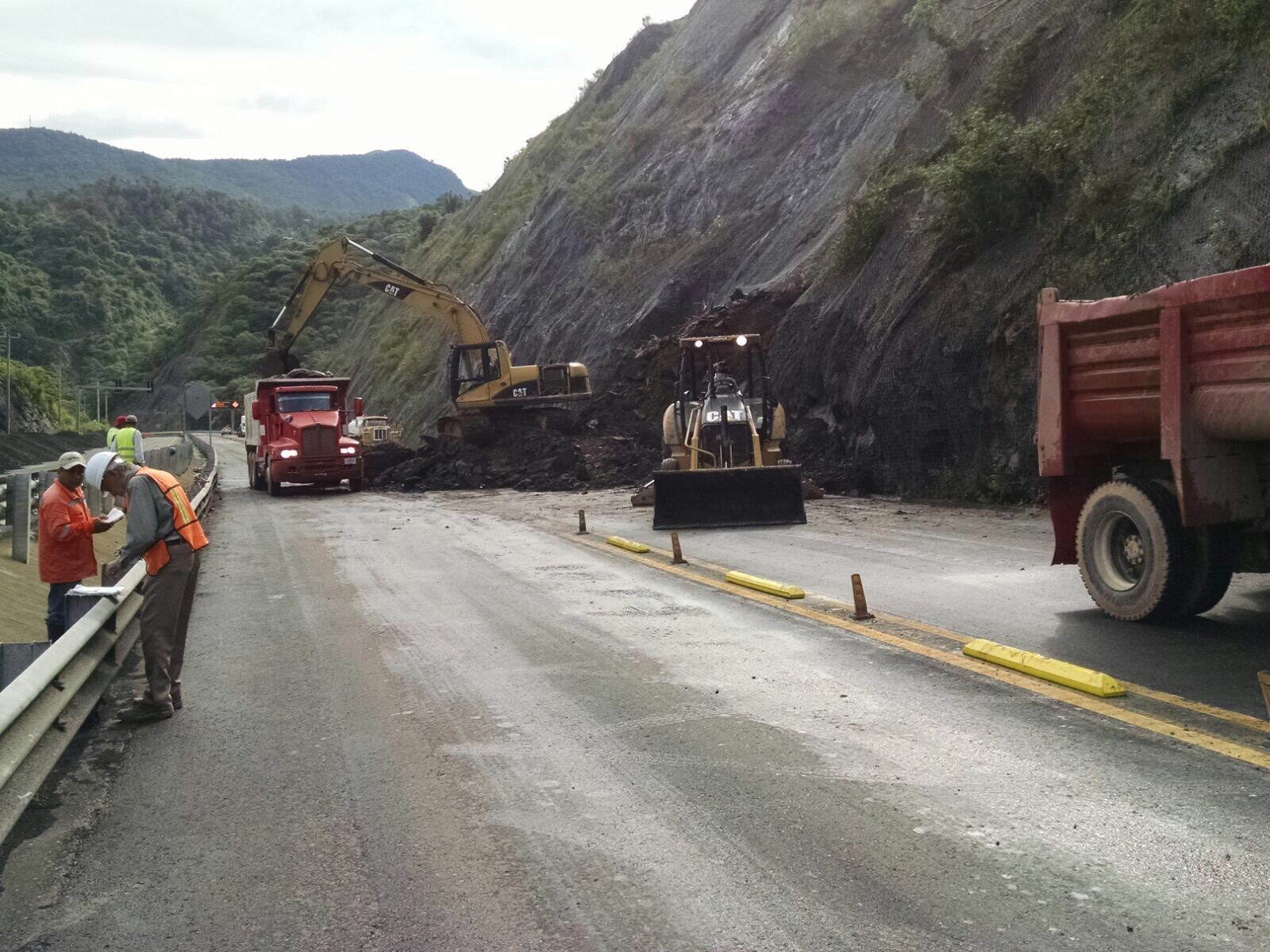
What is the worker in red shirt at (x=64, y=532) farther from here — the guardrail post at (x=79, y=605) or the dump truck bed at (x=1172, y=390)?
the dump truck bed at (x=1172, y=390)

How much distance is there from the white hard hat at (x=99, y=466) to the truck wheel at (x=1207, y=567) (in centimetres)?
716

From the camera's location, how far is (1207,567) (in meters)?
8.77

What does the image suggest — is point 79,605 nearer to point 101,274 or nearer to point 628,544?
point 628,544

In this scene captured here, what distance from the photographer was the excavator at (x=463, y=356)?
3281 centimetres

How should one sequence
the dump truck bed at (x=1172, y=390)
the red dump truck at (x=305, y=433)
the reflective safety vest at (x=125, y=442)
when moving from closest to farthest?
the dump truck bed at (x=1172, y=390) < the reflective safety vest at (x=125, y=442) < the red dump truck at (x=305, y=433)

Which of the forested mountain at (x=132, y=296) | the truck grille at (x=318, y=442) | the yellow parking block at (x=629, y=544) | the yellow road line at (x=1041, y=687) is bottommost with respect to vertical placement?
the yellow road line at (x=1041, y=687)

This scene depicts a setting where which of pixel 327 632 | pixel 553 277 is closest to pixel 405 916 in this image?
pixel 327 632

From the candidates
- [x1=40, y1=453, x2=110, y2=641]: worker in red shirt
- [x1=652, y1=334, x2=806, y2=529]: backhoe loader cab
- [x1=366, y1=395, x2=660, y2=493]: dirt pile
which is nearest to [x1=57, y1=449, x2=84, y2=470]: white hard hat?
[x1=40, y1=453, x2=110, y2=641]: worker in red shirt

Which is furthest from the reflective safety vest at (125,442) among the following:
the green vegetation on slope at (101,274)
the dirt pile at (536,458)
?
the green vegetation on slope at (101,274)

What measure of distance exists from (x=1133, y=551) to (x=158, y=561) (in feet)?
22.1

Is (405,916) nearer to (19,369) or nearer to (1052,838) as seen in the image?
(1052,838)

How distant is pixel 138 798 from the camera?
592 centimetres

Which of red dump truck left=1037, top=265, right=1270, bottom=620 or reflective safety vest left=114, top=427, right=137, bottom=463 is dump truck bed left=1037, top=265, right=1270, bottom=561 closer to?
red dump truck left=1037, top=265, right=1270, bottom=620

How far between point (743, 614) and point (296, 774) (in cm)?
499
